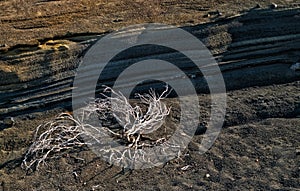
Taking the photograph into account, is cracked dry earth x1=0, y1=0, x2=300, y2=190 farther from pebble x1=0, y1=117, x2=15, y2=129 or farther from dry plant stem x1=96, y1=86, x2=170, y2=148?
dry plant stem x1=96, y1=86, x2=170, y2=148

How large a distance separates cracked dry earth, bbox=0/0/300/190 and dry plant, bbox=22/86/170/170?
4.3 inches

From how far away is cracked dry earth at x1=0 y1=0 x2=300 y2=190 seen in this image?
5.64 meters

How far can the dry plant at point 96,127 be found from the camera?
5945 mm

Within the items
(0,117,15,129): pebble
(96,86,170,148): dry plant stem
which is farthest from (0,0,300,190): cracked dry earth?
(96,86,170,148): dry plant stem

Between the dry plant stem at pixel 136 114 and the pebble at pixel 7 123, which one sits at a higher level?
the dry plant stem at pixel 136 114

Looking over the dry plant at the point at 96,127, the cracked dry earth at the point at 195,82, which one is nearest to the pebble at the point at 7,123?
the cracked dry earth at the point at 195,82

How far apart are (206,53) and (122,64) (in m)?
1.13

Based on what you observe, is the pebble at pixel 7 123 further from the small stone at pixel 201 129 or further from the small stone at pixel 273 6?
the small stone at pixel 273 6

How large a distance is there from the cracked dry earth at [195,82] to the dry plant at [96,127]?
0.11 metres

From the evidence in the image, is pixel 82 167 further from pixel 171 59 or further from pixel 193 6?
pixel 193 6

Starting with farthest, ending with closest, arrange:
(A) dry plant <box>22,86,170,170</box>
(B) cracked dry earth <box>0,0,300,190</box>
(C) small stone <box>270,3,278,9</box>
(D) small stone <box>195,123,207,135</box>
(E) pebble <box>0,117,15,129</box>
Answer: (C) small stone <box>270,3,278,9</box>, (E) pebble <box>0,117,15,129</box>, (D) small stone <box>195,123,207,135</box>, (A) dry plant <box>22,86,170,170</box>, (B) cracked dry earth <box>0,0,300,190</box>

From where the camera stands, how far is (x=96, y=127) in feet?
20.4

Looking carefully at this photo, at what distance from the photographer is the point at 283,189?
5.41 metres

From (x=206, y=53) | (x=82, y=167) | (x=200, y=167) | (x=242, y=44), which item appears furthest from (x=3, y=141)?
(x=242, y=44)
